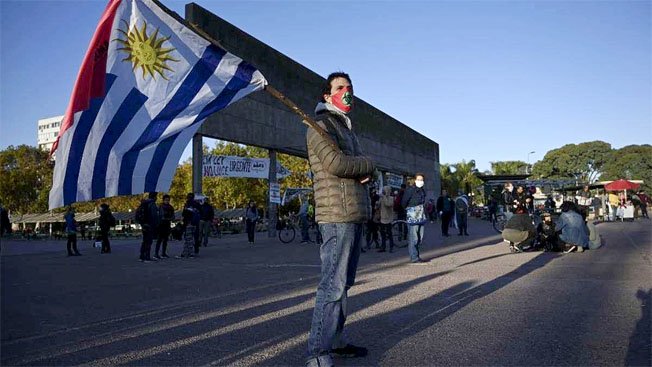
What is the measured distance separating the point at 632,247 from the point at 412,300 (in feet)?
33.4

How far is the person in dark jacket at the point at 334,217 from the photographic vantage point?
3.69 metres

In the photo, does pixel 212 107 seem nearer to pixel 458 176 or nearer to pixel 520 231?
pixel 520 231

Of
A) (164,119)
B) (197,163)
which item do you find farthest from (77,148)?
(197,163)

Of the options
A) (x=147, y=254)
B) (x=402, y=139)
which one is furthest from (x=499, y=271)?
(x=402, y=139)

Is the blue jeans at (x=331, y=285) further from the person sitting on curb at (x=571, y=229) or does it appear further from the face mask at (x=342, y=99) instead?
the person sitting on curb at (x=571, y=229)

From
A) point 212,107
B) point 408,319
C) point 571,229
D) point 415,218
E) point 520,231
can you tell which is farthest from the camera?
point 520,231

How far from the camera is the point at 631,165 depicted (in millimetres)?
89438

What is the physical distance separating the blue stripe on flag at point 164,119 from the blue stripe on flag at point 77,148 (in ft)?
1.39

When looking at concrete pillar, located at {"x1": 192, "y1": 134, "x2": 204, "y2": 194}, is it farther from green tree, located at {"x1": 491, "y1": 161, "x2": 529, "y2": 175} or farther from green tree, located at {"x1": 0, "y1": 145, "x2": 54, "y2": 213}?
green tree, located at {"x1": 491, "y1": 161, "x2": 529, "y2": 175}

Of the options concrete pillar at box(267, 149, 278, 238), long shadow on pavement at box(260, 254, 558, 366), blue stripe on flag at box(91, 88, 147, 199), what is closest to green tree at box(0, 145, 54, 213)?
concrete pillar at box(267, 149, 278, 238)

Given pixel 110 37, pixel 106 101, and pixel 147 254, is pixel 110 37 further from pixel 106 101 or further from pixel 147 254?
pixel 147 254

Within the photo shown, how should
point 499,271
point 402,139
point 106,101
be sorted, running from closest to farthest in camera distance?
point 106,101
point 499,271
point 402,139

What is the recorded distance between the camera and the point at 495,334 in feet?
15.6

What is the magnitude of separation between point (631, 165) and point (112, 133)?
325 ft
